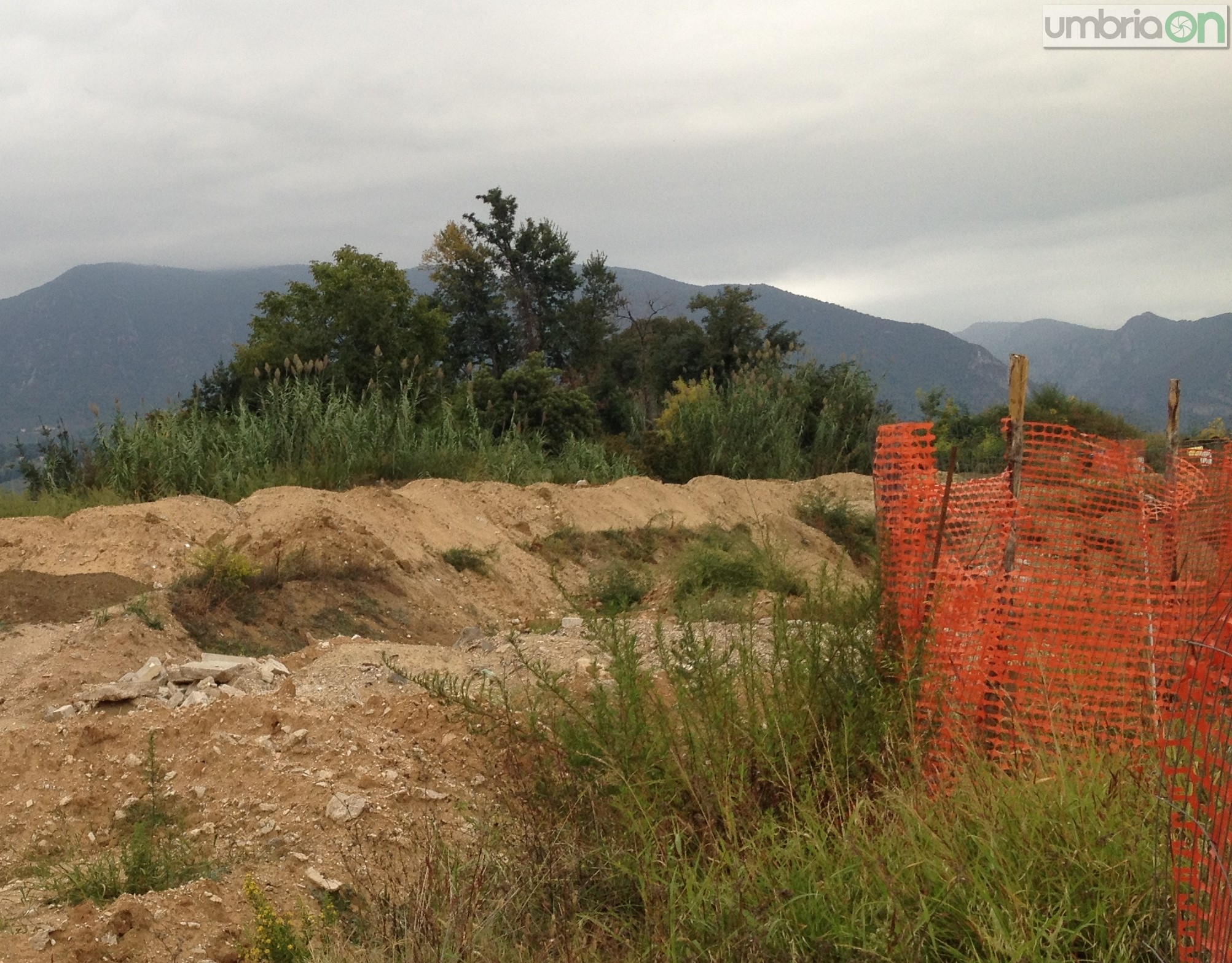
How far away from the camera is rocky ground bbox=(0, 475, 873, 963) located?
3.95 meters

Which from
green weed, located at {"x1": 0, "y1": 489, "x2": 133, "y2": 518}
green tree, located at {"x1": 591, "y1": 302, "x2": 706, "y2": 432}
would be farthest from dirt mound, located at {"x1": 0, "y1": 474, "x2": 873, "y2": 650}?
green tree, located at {"x1": 591, "y1": 302, "x2": 706, "y2": 432}

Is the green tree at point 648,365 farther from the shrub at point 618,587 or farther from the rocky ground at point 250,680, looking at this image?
the rocky ground at point 250,680

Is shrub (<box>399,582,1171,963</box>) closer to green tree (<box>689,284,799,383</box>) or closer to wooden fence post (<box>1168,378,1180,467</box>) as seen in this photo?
wooden fence post (<box>1168,378,1180,467</box>)

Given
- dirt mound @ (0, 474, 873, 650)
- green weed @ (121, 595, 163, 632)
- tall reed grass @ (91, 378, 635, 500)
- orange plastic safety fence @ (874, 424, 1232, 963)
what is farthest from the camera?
tall reed grass @ (91, 378, 635, 500)

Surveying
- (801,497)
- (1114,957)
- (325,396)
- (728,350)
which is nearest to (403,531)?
(325,396)

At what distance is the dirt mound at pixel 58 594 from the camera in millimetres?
7262

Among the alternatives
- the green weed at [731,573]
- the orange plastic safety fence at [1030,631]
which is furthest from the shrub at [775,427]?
the orange plastic safety fence at [1030,631]

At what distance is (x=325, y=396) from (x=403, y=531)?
5214mm

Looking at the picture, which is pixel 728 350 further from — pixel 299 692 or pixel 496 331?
pixel 299 692

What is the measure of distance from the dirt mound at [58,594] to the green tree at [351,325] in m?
5.40

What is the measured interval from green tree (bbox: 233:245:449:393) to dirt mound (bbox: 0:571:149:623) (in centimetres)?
540

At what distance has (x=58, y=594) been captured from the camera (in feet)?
24.8

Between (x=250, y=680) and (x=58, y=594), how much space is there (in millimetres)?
2300

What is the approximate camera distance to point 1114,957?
2.75 metres
